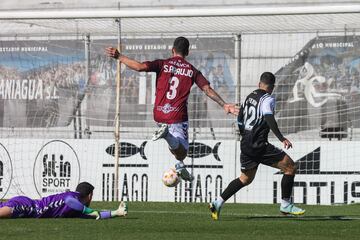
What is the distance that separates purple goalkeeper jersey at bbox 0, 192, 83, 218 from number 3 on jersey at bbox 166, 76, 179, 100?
2329 mm

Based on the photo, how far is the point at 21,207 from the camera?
493 inches

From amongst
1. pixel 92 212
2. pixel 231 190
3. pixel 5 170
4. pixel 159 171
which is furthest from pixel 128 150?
pixel 92 212

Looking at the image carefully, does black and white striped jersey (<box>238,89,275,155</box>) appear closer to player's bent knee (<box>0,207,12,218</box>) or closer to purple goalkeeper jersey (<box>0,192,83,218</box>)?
purple goalkeeper jersey (<box>0,192,83,218</box>)

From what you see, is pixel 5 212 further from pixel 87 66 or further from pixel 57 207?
pixel 87 66

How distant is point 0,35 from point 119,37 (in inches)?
128

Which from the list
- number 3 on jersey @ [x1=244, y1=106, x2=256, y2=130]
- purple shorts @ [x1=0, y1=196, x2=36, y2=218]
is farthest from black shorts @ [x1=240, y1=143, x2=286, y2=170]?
purple shorts @ [x1=0, y1=196, x2=36, y2=218]

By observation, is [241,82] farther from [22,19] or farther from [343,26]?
[22,19]

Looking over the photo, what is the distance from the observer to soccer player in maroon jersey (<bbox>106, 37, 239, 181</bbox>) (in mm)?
14086

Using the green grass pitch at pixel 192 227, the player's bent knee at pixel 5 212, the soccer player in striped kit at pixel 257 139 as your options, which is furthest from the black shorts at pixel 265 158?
the player's bent knee at pixel 5 212

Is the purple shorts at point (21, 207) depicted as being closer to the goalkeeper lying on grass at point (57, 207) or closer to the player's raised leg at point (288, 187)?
the goalkeeper lying on grass at point (57, 207)

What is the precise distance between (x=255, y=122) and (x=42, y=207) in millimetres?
3158

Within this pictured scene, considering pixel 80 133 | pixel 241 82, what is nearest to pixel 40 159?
pixel 80 133

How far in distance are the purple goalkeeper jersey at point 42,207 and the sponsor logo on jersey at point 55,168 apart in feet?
22.2

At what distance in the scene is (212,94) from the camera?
45.7 feet
